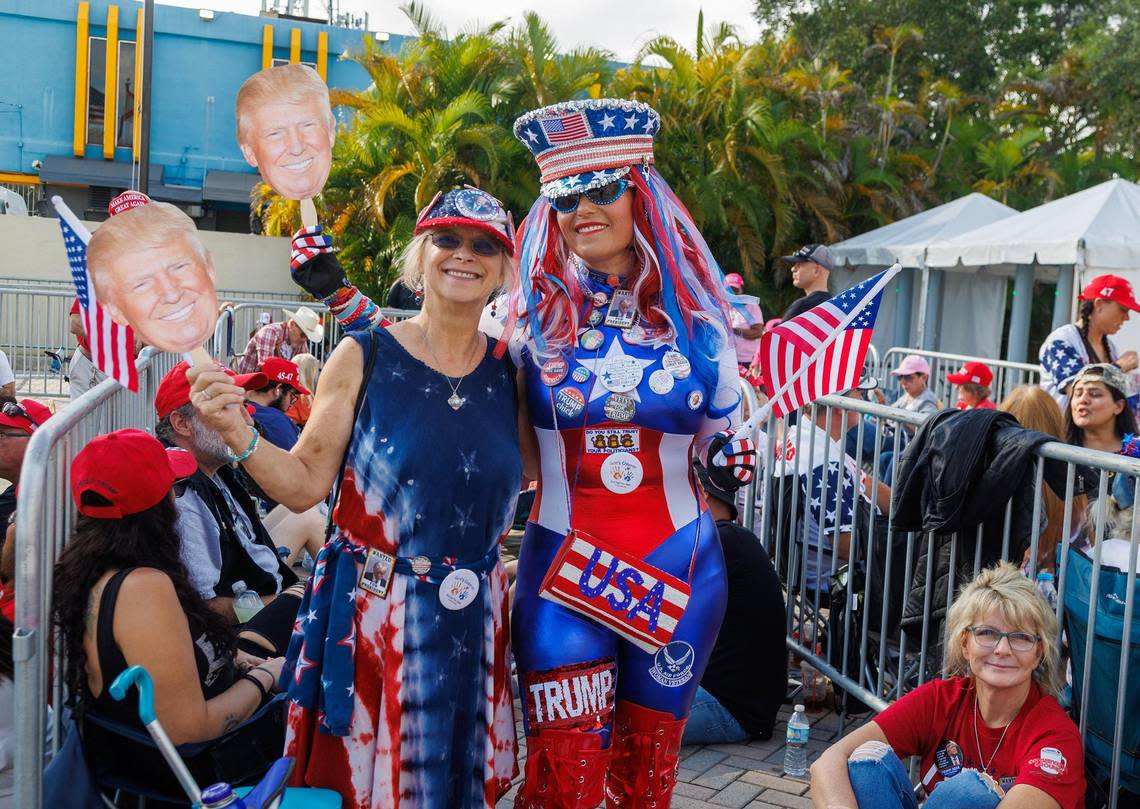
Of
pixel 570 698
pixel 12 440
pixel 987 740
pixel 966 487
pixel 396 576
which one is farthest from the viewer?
pixel 12 440

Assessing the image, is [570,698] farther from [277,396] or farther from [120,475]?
[277,396]

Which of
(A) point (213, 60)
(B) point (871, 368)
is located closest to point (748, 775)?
(B) point (871, 368)

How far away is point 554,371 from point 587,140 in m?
0.58

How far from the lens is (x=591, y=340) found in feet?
9.13

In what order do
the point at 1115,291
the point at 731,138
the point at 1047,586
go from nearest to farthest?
the point at 1047,586
the point at 1115,291
the point at 731,138

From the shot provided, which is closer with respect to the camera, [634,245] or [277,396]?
[634,245]

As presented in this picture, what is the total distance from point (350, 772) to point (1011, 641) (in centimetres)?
181

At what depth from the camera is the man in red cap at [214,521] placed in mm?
4027

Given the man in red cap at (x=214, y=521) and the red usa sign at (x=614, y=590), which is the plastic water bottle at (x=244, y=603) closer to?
the man in red cap at (x=214, y=521)

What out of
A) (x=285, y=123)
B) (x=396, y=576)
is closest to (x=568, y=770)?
(x=396, y=576)

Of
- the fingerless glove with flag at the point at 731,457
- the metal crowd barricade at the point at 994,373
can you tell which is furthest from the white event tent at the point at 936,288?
the fingerless glove with flag at the point at 731,457

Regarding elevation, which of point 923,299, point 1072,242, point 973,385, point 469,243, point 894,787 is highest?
point 1072,242

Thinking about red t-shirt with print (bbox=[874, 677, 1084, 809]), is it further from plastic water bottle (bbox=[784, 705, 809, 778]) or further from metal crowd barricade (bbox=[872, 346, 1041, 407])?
metal crowd barricade (bbox=[872, 346, 1041, 407])

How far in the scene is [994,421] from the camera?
12.0ft
